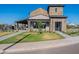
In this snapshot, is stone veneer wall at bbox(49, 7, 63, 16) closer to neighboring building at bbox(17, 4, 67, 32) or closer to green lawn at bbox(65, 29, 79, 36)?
neighboring building at bbox(17, 4, 67, 32)

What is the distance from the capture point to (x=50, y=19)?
24.5 metres

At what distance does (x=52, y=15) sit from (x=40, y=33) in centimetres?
667

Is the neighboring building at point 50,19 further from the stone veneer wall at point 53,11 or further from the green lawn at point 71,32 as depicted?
the green lawn at point 71,32

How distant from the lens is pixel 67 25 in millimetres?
24219

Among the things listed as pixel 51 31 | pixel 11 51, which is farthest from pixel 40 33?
pixel 11 51

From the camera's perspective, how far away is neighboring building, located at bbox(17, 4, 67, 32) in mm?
22938

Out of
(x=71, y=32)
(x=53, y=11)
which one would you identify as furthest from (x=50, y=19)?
(x=71, y=32)

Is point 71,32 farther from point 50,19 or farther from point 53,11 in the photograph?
point 53,11

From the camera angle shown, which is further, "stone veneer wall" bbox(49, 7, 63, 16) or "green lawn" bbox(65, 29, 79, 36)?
"stone veneer wall" bbox(49, 7, 63, 16)

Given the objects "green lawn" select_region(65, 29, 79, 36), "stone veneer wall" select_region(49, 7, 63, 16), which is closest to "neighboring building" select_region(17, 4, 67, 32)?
"stone veneer wall" select_region(49, 7, 63, 16)
